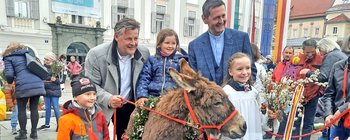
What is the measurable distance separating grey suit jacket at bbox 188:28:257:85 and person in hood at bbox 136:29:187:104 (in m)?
0.23

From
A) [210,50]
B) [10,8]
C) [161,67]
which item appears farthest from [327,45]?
[10,8]

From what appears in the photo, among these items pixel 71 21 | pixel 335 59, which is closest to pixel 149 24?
pixel 71 21

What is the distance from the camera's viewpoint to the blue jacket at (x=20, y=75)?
564 cm

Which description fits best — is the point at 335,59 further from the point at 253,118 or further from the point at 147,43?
the point at 147,43

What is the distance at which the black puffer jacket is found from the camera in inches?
125

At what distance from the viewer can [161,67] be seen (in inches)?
124

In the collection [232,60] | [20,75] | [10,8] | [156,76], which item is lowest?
[20,75]

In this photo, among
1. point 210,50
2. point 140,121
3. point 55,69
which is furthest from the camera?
point 55,69

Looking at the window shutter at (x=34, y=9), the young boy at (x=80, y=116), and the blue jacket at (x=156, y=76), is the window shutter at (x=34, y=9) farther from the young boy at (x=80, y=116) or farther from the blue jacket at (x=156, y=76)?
the blue jacket at (x=156, y=76)

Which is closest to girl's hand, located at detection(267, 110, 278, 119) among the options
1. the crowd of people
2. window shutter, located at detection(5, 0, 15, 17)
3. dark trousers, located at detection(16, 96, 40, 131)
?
the crowd of people

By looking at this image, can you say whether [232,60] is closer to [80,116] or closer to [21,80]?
[80,116]

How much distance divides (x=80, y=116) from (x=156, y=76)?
97cm

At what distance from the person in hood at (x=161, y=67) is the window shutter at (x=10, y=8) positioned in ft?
63.4

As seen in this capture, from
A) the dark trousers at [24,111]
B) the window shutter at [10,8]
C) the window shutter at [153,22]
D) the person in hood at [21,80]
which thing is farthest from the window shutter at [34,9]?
the dark trousers at [24,111]
